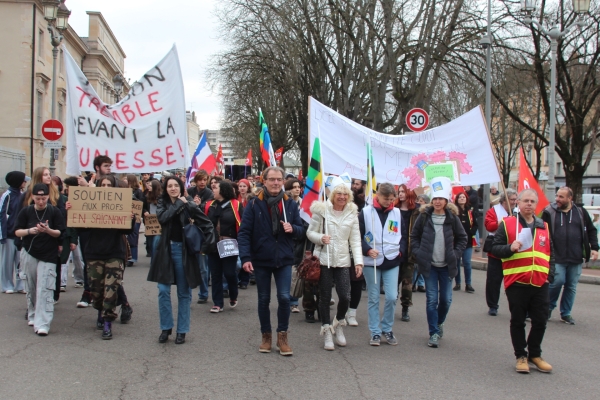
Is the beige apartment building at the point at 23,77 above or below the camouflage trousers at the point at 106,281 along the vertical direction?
above

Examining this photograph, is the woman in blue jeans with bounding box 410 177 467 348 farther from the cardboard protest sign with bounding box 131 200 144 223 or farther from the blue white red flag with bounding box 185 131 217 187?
the blue white red flag with bounding box 185 131 217 187

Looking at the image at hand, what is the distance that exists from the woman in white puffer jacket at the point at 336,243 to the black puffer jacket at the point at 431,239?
735 mm

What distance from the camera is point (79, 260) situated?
10.1 m

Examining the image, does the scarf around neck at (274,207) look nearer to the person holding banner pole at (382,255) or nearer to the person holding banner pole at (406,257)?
the person holding banner pole at (382,255)

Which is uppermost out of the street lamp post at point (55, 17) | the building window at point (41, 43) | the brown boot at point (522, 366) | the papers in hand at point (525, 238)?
the building window at point (41, 43)

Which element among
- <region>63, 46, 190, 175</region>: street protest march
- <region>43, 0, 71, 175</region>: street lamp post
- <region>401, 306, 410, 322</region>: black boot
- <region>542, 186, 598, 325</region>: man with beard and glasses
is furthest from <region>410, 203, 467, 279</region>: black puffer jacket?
<region>43, 0, 71, 175</region>: street lamp post

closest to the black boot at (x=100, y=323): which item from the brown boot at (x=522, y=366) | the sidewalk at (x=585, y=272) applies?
the brown boot at (x=522, y=366)

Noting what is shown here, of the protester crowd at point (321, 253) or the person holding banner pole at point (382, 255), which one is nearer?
the protester crowd at point (321, 253)

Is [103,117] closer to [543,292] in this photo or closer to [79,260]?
[79,260]

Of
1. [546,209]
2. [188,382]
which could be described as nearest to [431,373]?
[188,382]

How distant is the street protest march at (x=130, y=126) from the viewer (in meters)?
7.83

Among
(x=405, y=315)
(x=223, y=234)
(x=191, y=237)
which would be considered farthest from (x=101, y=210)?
(x=405, y=315)

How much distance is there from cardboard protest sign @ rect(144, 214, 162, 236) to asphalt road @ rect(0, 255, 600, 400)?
1.13 meters

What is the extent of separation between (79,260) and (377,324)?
5.38 metres
